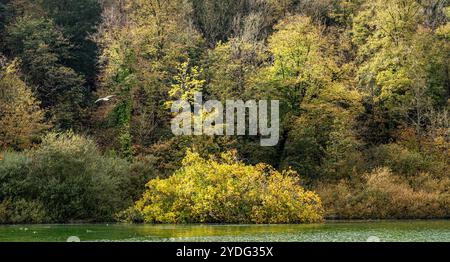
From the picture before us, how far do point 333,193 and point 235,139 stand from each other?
7.47 metres

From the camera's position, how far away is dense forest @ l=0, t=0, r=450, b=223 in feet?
140

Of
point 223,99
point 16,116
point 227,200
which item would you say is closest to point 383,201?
point 227,200

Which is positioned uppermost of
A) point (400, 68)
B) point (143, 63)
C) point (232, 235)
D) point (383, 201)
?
point (143, 63)

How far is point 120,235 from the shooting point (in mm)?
30891

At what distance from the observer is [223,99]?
55406 millimetres

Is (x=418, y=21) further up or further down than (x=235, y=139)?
further up

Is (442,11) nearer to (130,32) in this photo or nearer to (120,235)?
(130,32)

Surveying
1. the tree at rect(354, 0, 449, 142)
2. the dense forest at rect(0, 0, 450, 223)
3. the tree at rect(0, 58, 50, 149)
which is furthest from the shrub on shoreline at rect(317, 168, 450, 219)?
the tree at rect(0, 58, 50, 149)

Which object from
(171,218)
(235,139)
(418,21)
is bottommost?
(171,218)

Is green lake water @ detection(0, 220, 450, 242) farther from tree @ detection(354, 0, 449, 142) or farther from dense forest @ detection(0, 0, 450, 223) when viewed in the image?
tree @ detection(354, 0, 449, 142)

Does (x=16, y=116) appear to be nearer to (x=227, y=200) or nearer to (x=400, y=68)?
(x=227, y=200)

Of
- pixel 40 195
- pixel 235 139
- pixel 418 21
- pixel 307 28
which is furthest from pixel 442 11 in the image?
pixel 40 195

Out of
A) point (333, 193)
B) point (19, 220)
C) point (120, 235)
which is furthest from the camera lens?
point (333, 193)

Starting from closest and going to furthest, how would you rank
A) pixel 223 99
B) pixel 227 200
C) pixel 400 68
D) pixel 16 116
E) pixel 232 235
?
1. pixel 232 235
2. pixel 227 200
3. pixel 16 116
4. pixel 223 99
5. pixel 400 68
